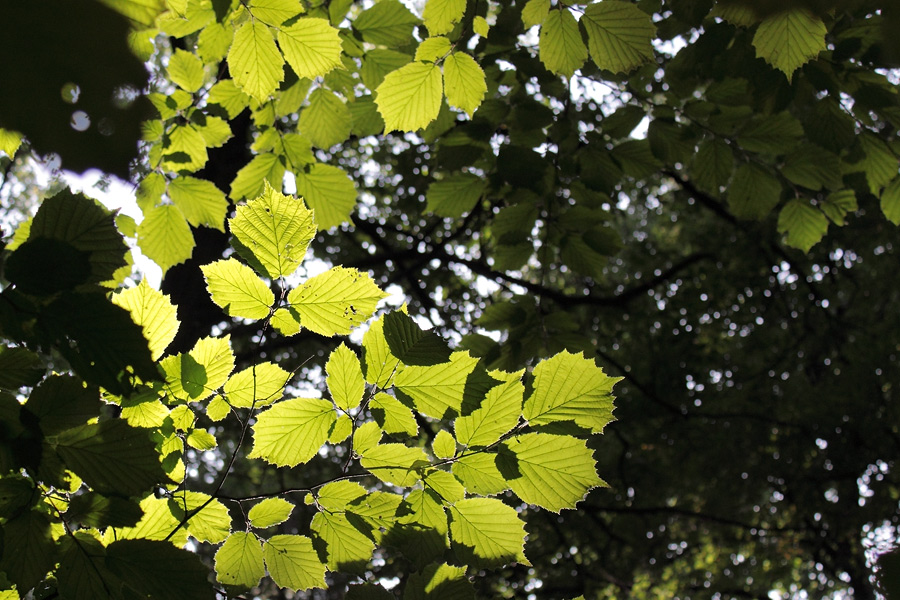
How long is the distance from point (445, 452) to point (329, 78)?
1.59 meters

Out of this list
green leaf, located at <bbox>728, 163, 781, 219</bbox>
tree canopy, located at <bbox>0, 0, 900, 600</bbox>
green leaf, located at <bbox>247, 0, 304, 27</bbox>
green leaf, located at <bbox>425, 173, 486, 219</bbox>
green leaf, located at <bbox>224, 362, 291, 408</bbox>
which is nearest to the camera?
tree canopy, located at <bbox>0, 0, 900, 600</bbox>

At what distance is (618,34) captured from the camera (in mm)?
1668

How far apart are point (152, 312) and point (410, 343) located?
476mm

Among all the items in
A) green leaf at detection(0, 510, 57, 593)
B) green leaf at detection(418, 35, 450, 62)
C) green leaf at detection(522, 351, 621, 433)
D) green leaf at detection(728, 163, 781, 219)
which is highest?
green leaf at detection(418, 35, 450, 62)

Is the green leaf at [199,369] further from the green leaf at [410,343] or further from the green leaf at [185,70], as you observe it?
the green leaf at [185,70]

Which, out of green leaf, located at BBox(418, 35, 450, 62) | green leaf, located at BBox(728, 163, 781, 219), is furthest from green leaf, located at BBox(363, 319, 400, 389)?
green leaf, located at BBox(728, 163, 781, 219)

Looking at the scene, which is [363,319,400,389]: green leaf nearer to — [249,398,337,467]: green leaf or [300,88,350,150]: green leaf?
[249,398,337,467]: green leaf

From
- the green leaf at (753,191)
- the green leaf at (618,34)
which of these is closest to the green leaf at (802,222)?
the green leaf at (753,191)

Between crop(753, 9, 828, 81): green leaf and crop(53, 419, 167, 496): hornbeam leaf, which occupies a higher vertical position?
crop(753, 9, 828, 81): green leaf

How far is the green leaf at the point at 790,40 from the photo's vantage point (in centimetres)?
160

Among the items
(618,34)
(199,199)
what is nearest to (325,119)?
(199,199)

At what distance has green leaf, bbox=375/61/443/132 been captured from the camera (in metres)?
1.79

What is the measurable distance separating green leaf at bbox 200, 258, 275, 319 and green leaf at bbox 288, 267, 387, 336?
62mm

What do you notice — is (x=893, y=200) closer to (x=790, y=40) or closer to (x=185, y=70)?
(x=790, y=40)
